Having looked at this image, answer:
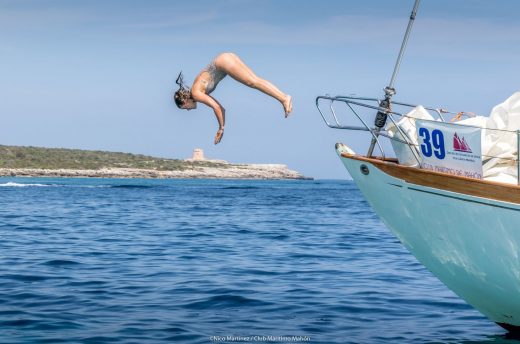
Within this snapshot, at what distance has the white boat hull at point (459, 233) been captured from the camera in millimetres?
9055

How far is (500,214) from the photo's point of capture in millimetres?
8852

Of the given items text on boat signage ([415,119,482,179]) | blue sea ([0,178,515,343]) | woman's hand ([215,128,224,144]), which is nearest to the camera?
woman's hand ([215,128,224,144])

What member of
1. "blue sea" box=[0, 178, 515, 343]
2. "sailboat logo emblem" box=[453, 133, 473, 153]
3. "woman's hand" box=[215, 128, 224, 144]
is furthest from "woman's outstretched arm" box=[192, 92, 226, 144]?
"blue sea" box=[0, 178, 515, 343]

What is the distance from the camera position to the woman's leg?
8203 mm

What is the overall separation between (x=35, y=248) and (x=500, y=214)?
16550mm

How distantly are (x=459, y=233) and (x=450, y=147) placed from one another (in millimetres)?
1205

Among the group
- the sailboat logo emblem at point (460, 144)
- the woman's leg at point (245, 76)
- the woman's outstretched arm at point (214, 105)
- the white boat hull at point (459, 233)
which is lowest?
the white boat hull at point (459, 233)

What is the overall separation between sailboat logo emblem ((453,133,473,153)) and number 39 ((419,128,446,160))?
0.16m

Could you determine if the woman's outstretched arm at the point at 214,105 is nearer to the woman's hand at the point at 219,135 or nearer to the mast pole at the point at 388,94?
the woman's hand at the point at 219,135

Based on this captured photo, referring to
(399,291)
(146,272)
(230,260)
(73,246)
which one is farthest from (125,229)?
(399,291)

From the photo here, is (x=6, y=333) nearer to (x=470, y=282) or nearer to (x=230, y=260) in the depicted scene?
(x=470, y=282)

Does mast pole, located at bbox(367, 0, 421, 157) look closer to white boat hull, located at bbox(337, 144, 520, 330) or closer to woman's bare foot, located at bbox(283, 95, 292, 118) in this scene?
white boat hull, located at bbox(337, 144, 520, 330)

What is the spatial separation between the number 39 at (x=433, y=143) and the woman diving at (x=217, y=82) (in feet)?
6.38

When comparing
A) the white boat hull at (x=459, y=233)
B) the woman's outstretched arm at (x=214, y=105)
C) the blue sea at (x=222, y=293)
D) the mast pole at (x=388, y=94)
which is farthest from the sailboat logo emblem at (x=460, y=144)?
the blue sea at (x=222, y=293)
